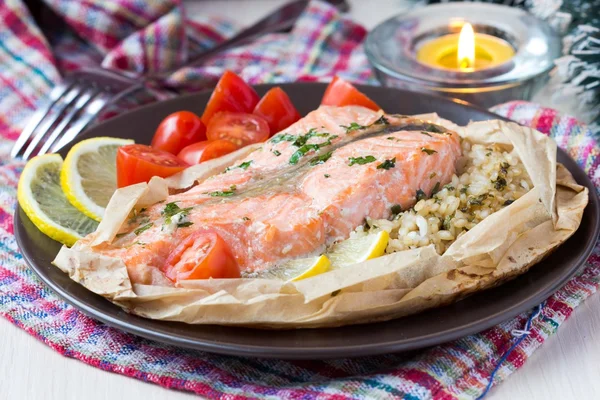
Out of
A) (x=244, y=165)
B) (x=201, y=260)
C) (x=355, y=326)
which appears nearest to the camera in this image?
(x=355, y=326)

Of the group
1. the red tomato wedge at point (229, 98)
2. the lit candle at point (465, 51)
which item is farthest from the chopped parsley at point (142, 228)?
the lit candle at point (465, 51)

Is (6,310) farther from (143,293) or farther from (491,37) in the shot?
(491,37)

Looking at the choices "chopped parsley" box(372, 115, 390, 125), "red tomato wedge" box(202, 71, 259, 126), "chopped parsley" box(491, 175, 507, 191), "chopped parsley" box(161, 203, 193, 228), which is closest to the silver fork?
"red tomato wedge" box(202, 71, 259, 126)

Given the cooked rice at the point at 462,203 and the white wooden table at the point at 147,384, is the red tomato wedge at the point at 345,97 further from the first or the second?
the white wooden table at the point at 147,384

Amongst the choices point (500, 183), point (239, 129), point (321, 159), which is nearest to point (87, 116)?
point (239, 129)

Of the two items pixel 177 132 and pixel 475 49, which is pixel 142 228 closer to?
pixel 177 132

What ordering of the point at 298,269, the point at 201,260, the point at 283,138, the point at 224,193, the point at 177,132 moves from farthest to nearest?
the point at 177,132 < the point at 283,138 < the point at 224,193 < the point at 298,269 < the point at 201,260
